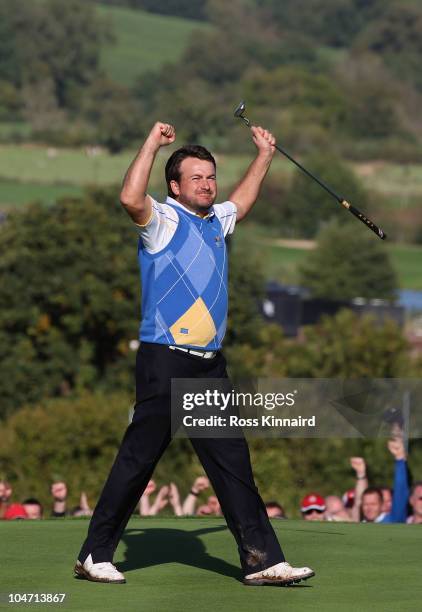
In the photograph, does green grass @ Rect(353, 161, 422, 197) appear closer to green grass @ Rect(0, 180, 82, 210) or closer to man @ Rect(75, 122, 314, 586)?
green grass @ Rect(0, 180, 82, 210)

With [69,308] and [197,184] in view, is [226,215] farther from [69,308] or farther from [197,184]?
[69,308]

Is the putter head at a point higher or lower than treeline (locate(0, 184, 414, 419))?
higher

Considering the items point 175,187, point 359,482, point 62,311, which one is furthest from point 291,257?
point 175,187

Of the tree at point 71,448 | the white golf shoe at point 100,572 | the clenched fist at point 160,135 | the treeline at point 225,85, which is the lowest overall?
the tree at point 71,448

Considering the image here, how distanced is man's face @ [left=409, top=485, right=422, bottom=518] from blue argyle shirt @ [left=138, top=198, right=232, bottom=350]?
4.00 m

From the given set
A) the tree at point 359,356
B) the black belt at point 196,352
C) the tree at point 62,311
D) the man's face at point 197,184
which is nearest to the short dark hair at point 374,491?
the black belt at point 196,352

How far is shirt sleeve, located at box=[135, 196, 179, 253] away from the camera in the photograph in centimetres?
716

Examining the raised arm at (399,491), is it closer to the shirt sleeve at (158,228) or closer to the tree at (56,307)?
the shirt sleeve at (158,228)

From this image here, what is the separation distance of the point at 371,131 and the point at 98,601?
525 feet

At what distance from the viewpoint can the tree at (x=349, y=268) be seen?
102375mm

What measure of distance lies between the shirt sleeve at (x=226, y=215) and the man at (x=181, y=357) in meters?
0.10

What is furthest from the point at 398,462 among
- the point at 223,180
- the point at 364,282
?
the point at 223,180

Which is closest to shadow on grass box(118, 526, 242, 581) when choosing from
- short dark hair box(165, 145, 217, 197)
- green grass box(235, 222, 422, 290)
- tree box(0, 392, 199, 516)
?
short dark hair box(165, 145, 217, 197)
